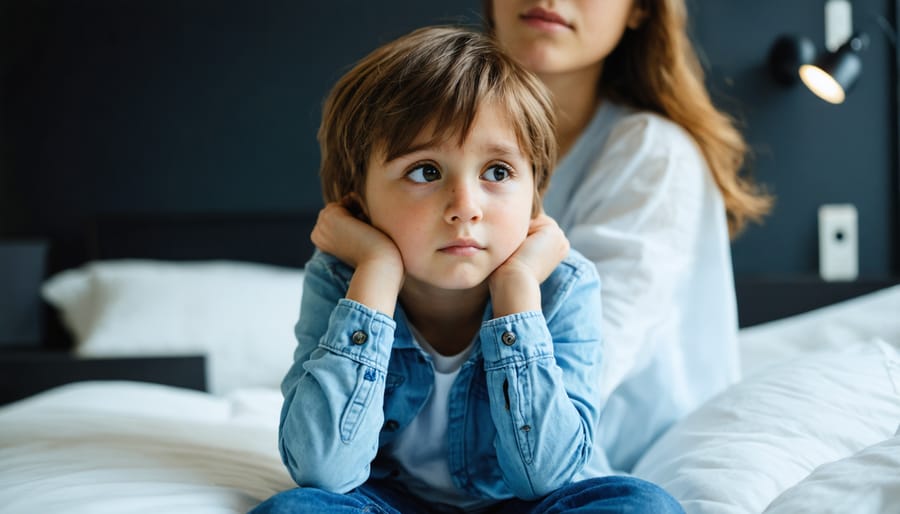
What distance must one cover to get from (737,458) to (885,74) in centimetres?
214

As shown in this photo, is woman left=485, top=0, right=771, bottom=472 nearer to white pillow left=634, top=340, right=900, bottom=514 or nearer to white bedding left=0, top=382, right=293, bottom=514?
white pillow left=634, top=340, right=900, bottom=514

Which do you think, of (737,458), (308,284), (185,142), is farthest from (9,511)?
(185,142)

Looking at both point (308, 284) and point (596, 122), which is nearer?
point (308, 284)

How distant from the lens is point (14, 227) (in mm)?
3057

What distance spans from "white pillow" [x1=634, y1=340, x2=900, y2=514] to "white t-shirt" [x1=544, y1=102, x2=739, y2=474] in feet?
0.48

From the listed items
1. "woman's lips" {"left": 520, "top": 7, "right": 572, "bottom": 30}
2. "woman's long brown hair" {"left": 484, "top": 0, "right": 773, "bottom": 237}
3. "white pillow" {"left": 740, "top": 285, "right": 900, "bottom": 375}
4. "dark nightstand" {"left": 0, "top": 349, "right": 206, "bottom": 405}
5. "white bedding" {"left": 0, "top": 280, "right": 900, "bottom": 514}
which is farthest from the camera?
"dark nightstand" {"left": 0, "top": 349, "right": 206, "bottom": 405}

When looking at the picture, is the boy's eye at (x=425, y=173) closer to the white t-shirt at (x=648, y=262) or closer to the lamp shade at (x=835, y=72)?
the white t-shirt at (x=648, y=262)

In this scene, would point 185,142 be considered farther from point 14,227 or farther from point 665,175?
point 665,175

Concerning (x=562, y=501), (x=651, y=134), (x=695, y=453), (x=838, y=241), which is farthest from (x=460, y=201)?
(x=838, y=241)

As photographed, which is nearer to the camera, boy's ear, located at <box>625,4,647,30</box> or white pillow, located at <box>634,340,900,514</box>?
white pillow, located at <box>634,340,900,514</box>

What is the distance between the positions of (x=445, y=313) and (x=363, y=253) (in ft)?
0.47

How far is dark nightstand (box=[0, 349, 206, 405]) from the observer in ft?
7.70

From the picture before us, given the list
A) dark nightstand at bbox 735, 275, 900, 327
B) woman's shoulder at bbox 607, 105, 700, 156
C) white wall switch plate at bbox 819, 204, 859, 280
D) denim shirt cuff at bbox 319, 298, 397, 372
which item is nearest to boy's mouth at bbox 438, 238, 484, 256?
denim shirt cuff at bbox 319, 298, 397, 372

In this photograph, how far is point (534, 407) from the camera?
1002 mm
